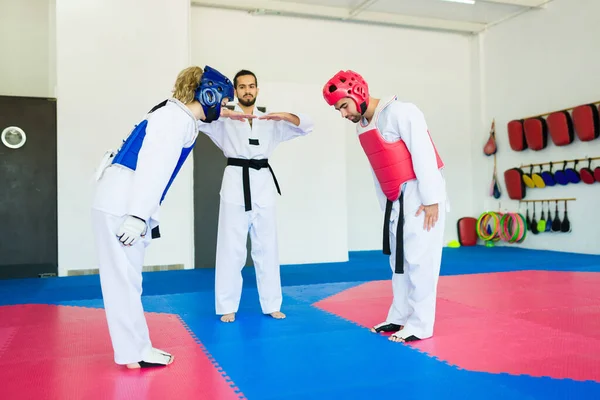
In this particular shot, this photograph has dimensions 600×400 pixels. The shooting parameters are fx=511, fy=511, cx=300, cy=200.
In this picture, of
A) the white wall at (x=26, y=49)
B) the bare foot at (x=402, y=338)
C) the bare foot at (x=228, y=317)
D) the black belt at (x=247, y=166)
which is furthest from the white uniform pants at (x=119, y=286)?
the white wall at (x=26, y=49)

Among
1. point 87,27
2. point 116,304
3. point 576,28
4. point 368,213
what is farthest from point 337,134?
point 116,304

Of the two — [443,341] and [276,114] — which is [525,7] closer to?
[276,114]

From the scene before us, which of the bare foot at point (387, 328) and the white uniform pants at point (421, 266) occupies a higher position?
the white uniform pants at point (421, 266)

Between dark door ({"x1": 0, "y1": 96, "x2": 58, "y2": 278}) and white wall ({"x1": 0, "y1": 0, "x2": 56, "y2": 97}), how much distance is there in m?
0.98

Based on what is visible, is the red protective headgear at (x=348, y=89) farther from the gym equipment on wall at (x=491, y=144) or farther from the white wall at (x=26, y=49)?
the gym equipment on wall at (x=491, y=144)

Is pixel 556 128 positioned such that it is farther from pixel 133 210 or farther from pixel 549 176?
pixel 133 210

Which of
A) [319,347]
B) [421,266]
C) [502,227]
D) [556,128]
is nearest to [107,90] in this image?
[319,347]

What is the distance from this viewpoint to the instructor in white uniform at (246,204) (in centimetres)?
380

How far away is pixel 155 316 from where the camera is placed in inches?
155

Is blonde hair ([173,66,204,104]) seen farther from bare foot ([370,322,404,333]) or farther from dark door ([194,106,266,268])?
dark door ([194,106,266,268])

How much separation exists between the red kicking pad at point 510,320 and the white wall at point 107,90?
3.13 metres

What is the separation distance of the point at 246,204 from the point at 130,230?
1.42m

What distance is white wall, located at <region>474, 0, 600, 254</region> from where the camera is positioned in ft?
27.2

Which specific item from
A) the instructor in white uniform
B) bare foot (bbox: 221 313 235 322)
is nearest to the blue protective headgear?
the instructor in white uniform
